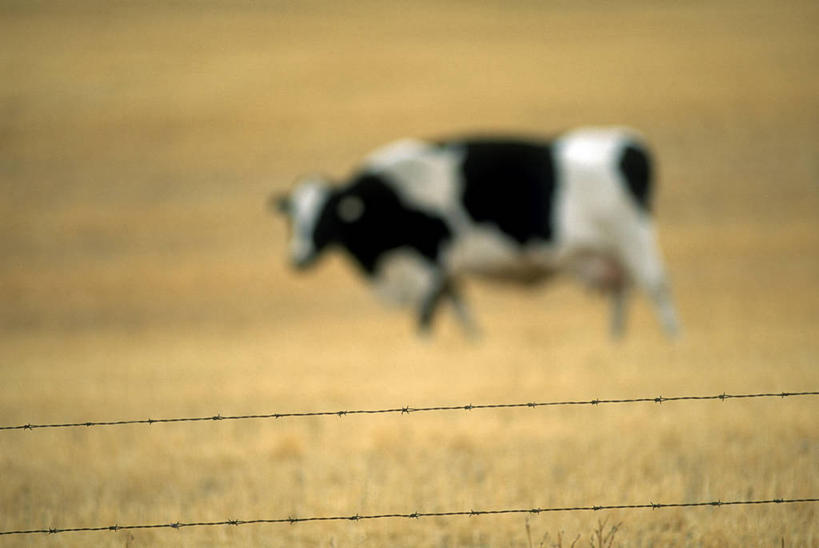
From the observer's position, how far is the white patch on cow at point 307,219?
54.3 feet

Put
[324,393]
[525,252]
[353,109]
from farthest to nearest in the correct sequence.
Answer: [353,109] < [525,252] < [324,393]

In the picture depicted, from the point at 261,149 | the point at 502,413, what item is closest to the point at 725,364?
the point at 502,413

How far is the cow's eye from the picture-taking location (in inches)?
635

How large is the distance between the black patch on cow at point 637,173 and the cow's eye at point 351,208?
356cm

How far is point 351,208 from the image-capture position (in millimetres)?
16203

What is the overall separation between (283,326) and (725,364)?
36.0ft

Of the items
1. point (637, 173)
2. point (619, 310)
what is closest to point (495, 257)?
point (619, 310)

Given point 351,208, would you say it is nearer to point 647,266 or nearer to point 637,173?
point 637,173

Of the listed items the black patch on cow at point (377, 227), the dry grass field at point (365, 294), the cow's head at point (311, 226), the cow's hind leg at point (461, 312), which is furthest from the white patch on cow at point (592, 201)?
the cow's head at point (311, 226)

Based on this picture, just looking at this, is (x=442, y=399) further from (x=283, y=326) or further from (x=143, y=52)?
(x=143, y=52)

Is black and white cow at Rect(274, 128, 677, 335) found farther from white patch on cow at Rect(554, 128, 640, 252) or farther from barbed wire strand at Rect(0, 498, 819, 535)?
barbed wire strand at Rect(0, 498, 819, 535)

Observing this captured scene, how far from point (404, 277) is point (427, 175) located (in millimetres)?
1432

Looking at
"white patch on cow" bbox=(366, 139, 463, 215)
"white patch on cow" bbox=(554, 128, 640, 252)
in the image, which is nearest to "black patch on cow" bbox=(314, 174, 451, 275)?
"white patch on cow" bbox=(366, 139, 463, 215)

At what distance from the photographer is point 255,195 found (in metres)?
30.2
